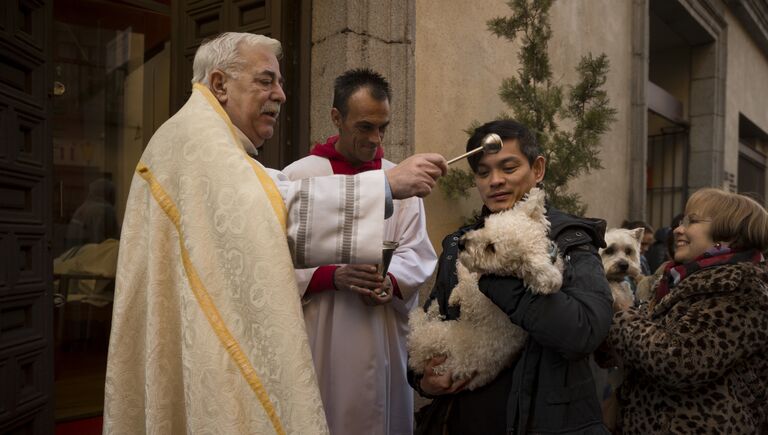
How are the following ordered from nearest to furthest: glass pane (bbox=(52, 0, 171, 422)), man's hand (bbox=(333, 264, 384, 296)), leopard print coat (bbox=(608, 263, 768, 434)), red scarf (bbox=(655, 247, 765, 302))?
leopard print coat (bbox=(608, 263, 768, 434)) → red scarf (bbox=(655, 247, 765, 302)) → man's hand (bbox=(333, 264, 384, 296)) → glass pane (bbox=(52, 0, 171, 422))

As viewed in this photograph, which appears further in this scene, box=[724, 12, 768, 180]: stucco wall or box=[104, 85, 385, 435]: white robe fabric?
box=[724, 12, 768, 180]: stucco wall

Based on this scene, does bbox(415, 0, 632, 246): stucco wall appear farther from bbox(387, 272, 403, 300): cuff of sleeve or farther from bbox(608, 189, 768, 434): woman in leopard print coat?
bbox(608, 189, 768, 434): woman in leopard print coat

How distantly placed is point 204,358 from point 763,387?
72.0 inches

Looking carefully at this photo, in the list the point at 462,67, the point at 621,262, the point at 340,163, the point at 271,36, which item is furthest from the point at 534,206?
the point at 462,67

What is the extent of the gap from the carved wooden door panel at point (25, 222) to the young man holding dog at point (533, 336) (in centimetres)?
166

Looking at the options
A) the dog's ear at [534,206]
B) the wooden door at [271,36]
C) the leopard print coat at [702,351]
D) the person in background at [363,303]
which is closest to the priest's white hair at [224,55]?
the person in background at [363,303]

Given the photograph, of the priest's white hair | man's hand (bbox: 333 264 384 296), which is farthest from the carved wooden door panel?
man's hand (bbox: 333 264 384 296)

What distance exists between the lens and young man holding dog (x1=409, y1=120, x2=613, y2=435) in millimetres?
1521

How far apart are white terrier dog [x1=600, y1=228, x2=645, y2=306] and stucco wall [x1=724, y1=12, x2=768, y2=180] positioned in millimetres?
9151

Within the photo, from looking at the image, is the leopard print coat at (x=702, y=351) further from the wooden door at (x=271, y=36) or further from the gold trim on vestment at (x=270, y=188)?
the wooden door at (x=271, y=36)

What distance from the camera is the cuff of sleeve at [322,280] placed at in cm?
222

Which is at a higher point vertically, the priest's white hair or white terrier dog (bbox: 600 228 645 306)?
the priest's white hair

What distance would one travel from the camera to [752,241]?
1972mm

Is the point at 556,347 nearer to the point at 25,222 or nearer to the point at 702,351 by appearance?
the point at 702,351
